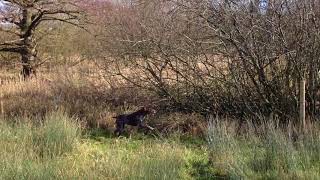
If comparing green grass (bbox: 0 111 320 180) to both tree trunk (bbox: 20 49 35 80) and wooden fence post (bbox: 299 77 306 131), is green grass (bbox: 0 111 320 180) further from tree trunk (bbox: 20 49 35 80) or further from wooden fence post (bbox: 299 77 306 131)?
tree trunk (bbox: 20 49 35 80)

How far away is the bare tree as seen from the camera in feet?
56.0

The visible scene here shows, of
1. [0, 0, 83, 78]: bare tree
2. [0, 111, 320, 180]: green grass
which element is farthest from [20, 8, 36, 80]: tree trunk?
[0, 111, 320, 180]: green grass

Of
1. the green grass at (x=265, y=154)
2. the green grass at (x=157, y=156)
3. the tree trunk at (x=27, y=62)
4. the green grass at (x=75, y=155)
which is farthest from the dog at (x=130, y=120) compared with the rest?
the tree trunk at (x=27, y=62)

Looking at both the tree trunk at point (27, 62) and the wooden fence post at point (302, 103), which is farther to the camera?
the tree trunk at point (27, 62)

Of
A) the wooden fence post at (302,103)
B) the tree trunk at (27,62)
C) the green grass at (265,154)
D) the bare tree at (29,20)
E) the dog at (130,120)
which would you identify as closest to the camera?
the green grass at (265,154)

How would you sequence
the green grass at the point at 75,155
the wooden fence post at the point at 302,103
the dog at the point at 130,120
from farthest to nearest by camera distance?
the dog at the point at 130,120 < the wooden fence post at the point at 302,103 < the green grass at the point at 75,155

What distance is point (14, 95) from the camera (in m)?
12.5

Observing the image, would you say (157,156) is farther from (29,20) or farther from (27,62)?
(29,20)

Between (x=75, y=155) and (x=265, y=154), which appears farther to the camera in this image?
(x=75, y=155)

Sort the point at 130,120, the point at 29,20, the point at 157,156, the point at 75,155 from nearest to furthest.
A: the point at 157,156 < the point at 75,155 < the point at 130,120 < the point at 29,20

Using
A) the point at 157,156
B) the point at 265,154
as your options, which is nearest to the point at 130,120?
the point at 157,156

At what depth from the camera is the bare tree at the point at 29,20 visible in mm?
17078

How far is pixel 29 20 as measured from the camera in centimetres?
1794

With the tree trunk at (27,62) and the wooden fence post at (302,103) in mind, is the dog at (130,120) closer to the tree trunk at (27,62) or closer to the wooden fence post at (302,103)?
the wooden fence post at (302,103)
